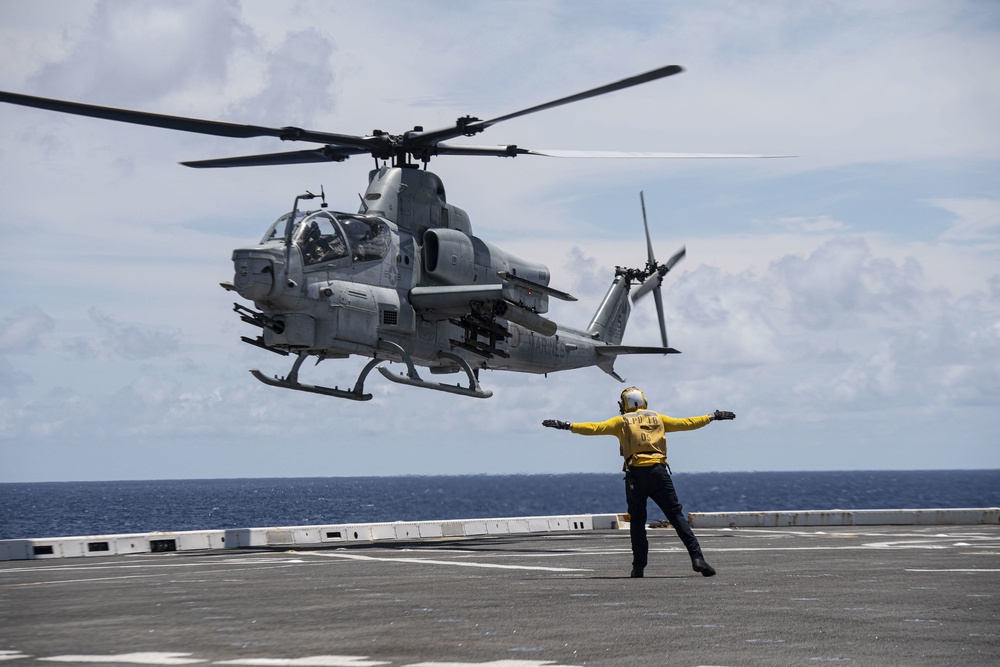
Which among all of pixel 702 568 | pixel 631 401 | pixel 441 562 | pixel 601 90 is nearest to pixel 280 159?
pixel 601 90

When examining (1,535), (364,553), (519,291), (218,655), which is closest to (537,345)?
(519,291)

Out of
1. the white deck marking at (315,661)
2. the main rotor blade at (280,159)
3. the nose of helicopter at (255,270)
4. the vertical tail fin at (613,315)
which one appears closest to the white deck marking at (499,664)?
the white deck marking at (315,661)

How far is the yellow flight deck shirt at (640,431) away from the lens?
42.4 feet

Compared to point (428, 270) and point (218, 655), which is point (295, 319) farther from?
point (218, 655)

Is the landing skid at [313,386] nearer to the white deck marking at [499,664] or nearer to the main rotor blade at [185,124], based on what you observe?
the main rotor blade at [185,124]

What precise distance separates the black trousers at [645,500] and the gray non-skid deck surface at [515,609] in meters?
0.44

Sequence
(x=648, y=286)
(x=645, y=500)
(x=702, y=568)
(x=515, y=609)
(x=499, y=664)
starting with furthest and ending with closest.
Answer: (x=648, y=286) → (x=645, y=500) → (x=702, y=568) → (x=515, y=609) → (x=499, y=664)

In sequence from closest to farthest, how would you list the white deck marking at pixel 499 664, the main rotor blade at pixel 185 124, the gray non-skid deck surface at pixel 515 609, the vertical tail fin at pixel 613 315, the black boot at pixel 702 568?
the white deck marking at pixel 499 664, the gray non-skid deck surface at pixel 515 609, the black boot at pixel 702 568, the main rotor blade at pixel 185 124, the vertical tail fin at pixel 613 315

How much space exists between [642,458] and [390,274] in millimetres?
9717

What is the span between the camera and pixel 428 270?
22.4 m

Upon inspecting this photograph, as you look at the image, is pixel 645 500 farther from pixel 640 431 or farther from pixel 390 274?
pixel 390 274

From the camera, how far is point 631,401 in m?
13.2

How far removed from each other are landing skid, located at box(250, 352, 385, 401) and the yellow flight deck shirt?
28.8ft

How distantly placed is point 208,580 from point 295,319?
7.74 m
